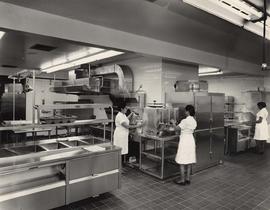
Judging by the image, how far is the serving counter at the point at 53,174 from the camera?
2.28 meters

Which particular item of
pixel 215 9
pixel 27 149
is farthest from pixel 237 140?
pixel 27 149

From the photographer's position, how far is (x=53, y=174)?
2746 mm

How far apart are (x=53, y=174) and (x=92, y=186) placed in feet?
1.76

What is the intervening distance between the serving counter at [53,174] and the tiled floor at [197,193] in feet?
0.80

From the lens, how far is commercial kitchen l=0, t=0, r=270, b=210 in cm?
231

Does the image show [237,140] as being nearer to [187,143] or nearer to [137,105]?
[187,143]

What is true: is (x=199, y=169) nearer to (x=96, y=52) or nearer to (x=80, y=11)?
(x=96, y=52)

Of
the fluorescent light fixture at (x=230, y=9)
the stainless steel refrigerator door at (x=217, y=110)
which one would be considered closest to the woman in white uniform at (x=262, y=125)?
the stainless steel refrigerator door at (x=217, y=110)

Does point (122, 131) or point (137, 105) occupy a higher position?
point (137, 105)

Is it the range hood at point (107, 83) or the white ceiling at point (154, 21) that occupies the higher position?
the white ceiling at point (154, 21)

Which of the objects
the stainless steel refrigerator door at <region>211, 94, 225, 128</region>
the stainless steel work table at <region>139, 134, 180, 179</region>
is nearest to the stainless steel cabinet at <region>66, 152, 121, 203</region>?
the stainless steel work table at <region>139, 134, 180, 179</region>

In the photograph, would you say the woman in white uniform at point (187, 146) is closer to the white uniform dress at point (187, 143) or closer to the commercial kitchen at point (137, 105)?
the white uniform dress at point (187, 143)

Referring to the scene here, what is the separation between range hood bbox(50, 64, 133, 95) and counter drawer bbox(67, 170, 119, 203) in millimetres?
2163

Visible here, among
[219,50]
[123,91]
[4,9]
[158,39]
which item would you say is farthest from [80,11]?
[219,50]
